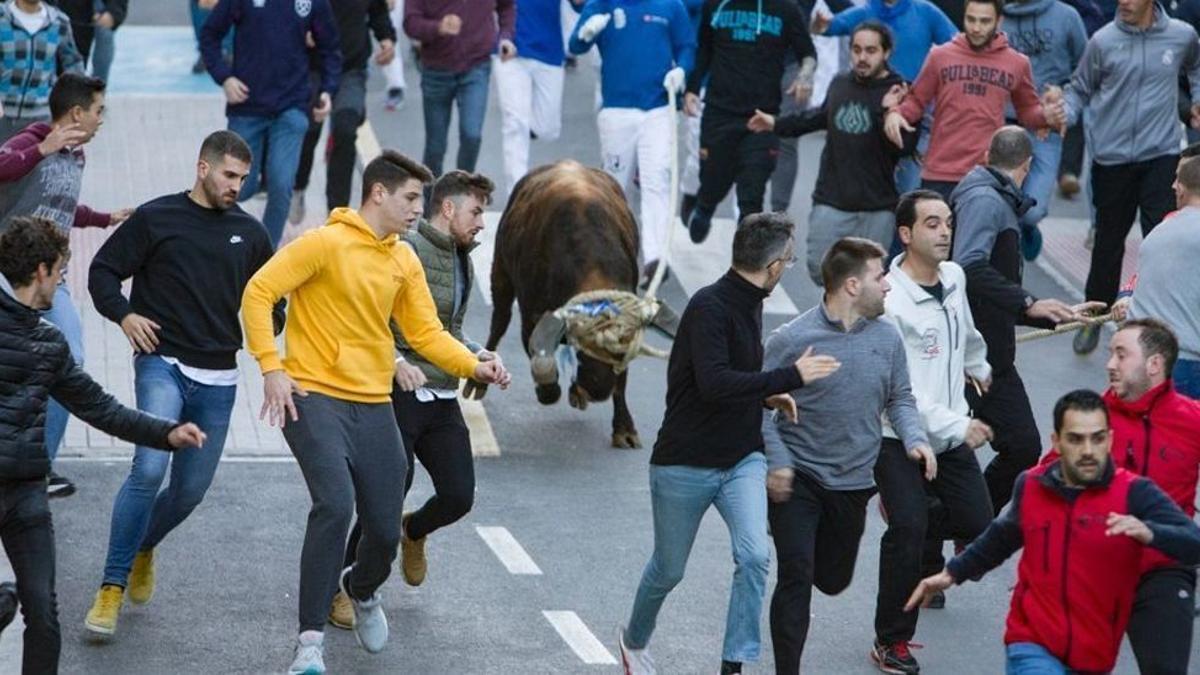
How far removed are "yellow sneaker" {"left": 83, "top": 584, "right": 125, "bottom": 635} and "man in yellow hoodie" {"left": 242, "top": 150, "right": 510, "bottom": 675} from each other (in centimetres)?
103

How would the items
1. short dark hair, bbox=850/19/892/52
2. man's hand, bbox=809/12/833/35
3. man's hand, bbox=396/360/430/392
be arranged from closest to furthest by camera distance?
man's hand, bbox=396/360/430/392
short dark hair, bbox=850/19/892/52
man's hand, bbox=809/12/833/35

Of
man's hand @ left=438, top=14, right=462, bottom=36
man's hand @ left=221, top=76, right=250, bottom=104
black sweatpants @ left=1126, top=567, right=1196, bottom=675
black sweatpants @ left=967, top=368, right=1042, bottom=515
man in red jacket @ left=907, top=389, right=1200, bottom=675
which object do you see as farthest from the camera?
man's hand @ left=438, top=14, right=462, bottom=36

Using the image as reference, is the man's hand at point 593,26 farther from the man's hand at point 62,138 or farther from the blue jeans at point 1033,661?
the blue jeans at point 1033,661

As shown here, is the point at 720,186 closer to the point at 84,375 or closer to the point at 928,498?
the point at 928,498

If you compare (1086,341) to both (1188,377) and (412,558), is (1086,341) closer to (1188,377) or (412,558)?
(1188,377)

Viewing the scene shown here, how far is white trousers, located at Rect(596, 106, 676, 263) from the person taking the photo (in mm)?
16375

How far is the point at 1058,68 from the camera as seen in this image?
1578cm

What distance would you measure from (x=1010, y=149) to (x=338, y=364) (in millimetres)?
3595

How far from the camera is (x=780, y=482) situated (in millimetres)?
9273

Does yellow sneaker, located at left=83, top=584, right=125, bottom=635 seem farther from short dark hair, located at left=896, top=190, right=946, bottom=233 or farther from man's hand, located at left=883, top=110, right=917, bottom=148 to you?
man's hand, located at left=883, top=110, right=917, bottom=148

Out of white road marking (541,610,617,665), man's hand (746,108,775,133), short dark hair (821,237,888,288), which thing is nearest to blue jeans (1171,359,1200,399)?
short dark hair (821,237,888,288)

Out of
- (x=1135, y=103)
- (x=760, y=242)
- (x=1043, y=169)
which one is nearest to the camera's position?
(x=760, y=242)

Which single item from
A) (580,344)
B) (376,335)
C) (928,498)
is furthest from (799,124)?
(376,335)

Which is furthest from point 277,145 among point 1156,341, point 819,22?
point 1156,341
